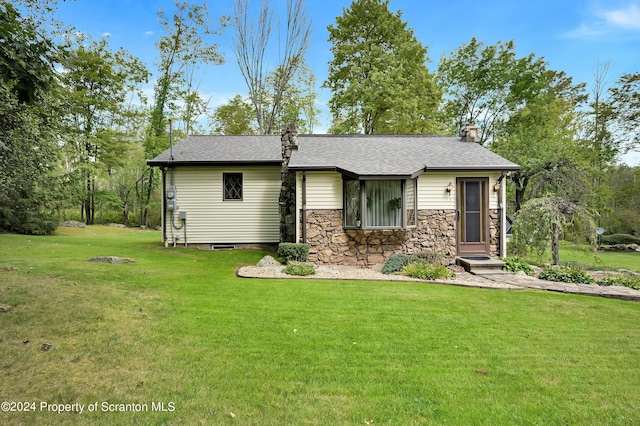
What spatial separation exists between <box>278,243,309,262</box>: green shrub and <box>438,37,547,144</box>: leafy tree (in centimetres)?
1844

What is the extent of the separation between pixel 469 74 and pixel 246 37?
15310 mm

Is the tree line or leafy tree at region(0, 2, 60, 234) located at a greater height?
the tree line

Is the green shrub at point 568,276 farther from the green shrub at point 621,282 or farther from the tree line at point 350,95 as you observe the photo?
the tree line at point 350,95

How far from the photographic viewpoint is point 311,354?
127 inches

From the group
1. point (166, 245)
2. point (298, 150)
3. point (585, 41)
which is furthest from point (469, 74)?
point (166, 245)

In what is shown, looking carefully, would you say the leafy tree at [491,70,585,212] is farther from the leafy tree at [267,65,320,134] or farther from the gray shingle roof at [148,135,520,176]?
the leafy tree at [267,65,320,134]

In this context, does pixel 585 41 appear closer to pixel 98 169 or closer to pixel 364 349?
pixel 364 349

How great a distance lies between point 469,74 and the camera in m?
21.0

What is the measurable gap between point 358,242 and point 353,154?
301 cm

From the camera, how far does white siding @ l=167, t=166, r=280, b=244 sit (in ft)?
36.5

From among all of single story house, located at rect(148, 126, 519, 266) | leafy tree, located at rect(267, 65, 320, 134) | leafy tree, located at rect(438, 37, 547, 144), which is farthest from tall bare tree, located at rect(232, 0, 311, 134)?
single story house, located at rect(148, 126, 519, 266)

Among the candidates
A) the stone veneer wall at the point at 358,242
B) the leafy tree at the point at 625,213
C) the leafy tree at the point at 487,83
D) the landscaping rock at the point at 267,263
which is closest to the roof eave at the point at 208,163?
the stone veneer wall at the point at 358,242

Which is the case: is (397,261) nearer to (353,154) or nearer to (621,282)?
(353,154)

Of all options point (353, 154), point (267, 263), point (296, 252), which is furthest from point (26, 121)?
point (353, 154)
